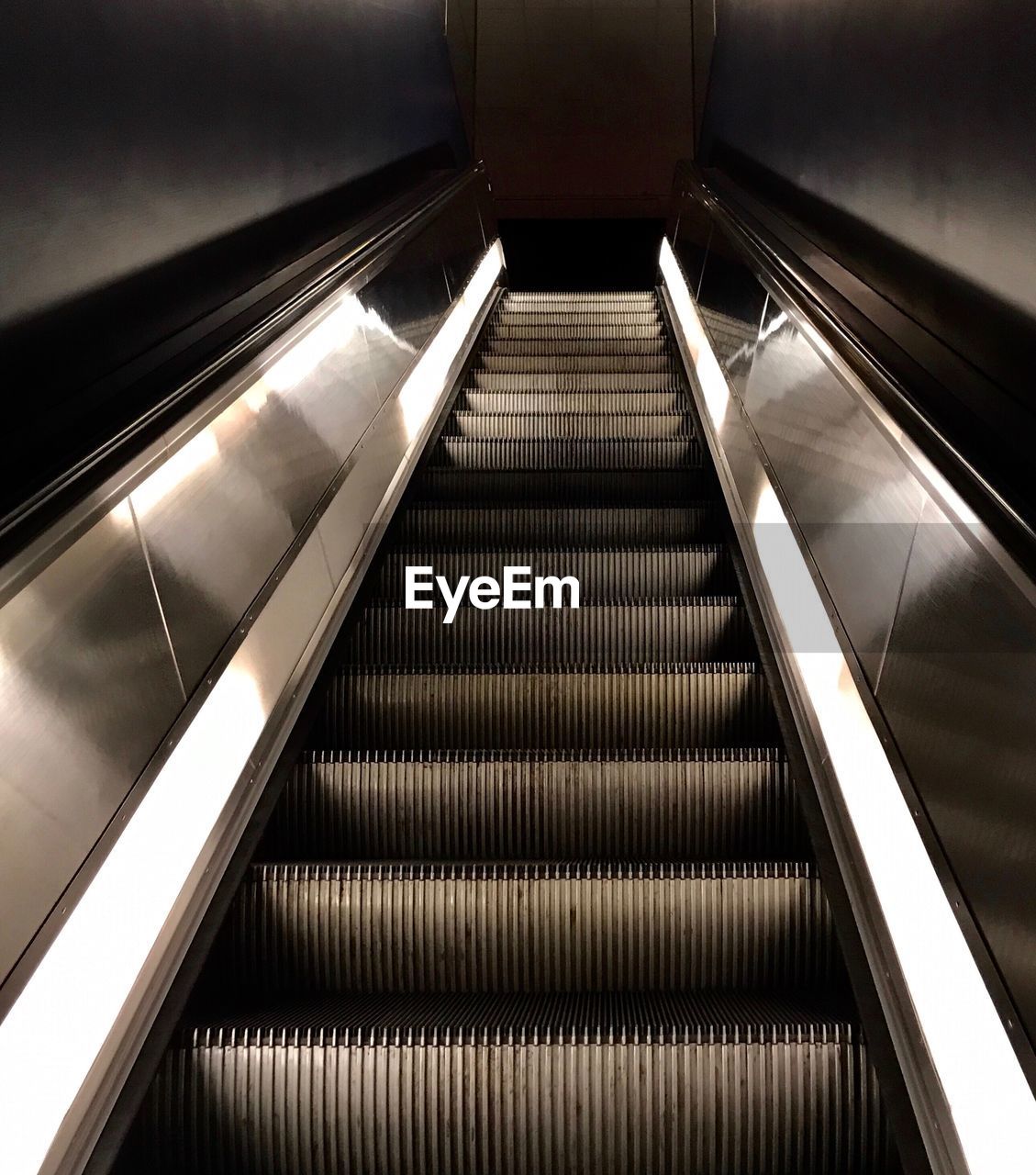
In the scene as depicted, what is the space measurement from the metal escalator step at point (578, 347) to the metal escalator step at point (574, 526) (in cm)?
218

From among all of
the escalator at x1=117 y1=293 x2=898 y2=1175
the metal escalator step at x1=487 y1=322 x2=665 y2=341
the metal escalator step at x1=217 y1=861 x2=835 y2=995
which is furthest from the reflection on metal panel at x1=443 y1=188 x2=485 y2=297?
the metal escalator step at x1=217 y1=861 x2=835 y2=995

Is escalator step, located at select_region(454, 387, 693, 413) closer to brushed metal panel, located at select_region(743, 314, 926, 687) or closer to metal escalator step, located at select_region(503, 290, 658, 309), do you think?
brushed metal panel, located at select_region(743, 314, 926, 687)

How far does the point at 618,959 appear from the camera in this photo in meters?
2.06

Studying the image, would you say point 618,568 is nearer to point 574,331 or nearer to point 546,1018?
point 546,1018

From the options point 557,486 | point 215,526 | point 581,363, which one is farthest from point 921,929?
point 581,363

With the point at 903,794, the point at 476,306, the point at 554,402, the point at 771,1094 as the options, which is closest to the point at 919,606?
the point at 903,794

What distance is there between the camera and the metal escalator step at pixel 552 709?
279 cm

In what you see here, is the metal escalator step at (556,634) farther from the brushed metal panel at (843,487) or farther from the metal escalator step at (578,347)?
the metal escalator step at (578,347)

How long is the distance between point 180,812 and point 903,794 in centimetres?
125

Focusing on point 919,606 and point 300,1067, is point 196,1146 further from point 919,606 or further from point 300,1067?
point 919,606

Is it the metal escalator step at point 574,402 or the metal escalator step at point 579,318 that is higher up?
the metal escalator step at point 579,318

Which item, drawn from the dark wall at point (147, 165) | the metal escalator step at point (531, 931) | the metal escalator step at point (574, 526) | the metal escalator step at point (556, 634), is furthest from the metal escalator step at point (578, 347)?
Answer: the metal escalator step at point (531, 931)

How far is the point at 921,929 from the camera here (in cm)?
161

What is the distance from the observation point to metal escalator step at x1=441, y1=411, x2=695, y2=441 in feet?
14.9
